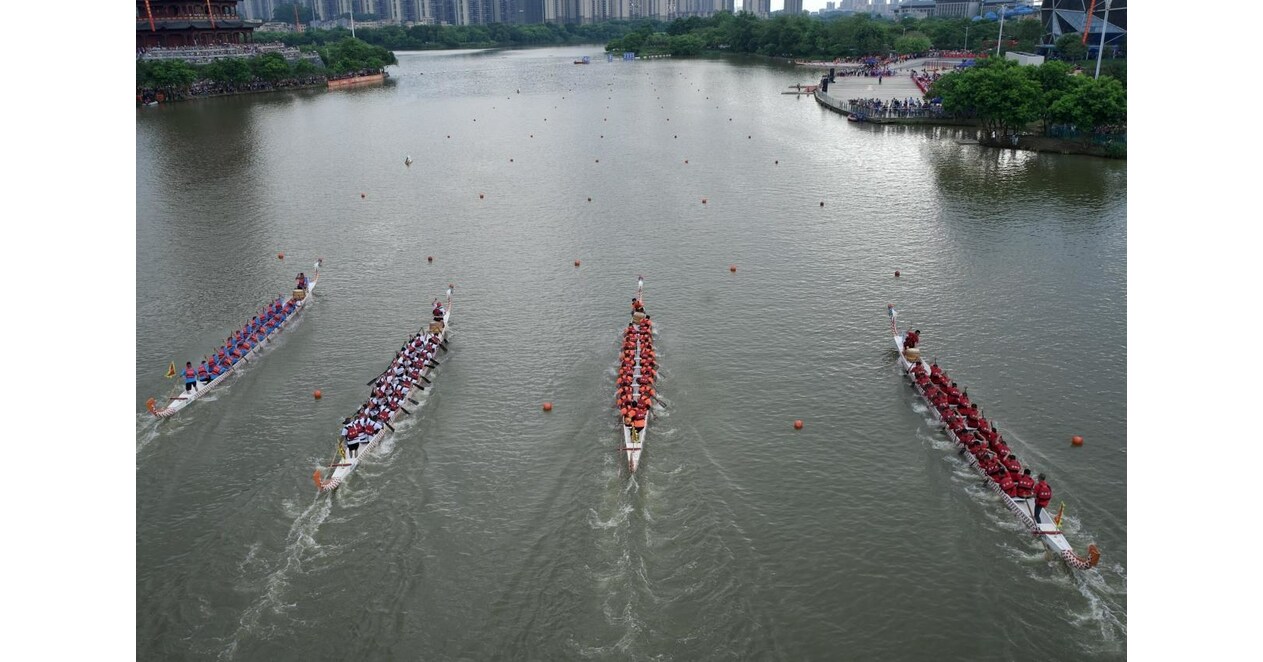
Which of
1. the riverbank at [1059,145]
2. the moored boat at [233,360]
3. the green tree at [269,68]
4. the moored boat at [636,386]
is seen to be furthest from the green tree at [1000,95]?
the green tree at [269,68]

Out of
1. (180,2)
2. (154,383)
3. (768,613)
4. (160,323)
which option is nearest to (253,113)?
(180,2)

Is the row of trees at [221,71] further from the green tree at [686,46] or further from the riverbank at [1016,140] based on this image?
the green tree at [686,46]

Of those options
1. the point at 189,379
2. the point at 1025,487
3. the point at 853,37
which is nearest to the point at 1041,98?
the point at 1025,487

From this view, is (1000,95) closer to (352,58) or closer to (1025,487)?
(1025,487)

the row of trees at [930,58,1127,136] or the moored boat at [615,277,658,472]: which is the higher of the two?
the row of trees at [930,58,1127,136]

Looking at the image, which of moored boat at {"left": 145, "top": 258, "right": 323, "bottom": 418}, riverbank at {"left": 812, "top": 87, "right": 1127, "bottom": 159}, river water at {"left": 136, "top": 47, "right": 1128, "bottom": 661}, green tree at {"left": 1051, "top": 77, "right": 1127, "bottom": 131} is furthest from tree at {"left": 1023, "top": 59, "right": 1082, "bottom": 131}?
moored boat at {"left": 145, "top": 258, "right": 323, "bottom": 418}

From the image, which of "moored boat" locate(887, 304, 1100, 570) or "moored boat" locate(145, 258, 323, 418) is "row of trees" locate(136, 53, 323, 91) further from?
"moored boat" locate(887, 304, 1100, 570)

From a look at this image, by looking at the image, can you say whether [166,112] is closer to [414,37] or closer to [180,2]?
[180,2]
